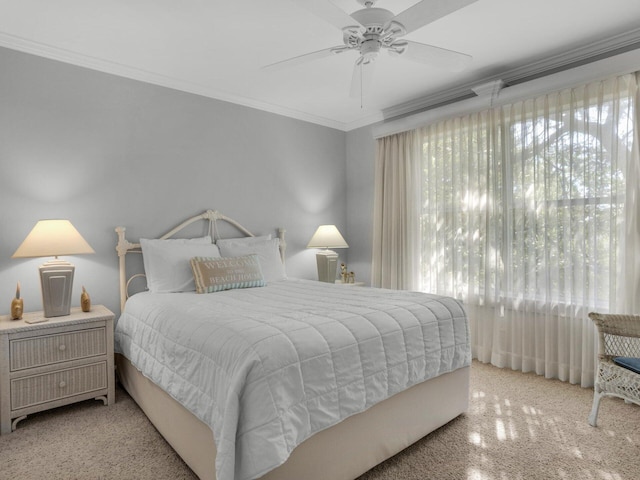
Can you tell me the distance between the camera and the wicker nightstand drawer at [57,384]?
2344mm

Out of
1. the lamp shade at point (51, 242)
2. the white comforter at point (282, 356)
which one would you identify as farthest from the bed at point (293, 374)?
the lamp shade at point (51, 242)

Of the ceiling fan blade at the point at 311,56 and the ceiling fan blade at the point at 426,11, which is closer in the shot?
the ceiling fan blade at the point at 426,11

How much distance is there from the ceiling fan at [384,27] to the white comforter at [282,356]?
1491mm

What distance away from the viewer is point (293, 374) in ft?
5.09

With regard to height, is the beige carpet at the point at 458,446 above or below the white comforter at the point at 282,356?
below

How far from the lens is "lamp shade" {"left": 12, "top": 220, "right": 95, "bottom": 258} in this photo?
248 cm

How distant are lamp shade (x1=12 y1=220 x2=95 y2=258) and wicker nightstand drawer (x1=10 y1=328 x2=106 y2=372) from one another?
1.78 ft

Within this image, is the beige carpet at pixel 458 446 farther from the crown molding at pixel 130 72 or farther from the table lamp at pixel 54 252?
the crown molding at pixel 130 72

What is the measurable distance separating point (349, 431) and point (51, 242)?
224cm

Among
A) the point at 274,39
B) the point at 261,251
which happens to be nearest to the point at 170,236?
the point at 261,251

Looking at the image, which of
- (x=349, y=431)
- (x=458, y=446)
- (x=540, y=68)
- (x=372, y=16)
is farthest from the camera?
(x=540, y=68)

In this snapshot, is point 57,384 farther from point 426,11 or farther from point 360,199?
point 360,199

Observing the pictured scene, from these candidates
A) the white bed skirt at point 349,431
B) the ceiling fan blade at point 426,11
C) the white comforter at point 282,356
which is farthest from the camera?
the ceiling fan blade at point 426,11

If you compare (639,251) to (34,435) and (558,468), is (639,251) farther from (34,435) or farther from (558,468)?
(34,435)
